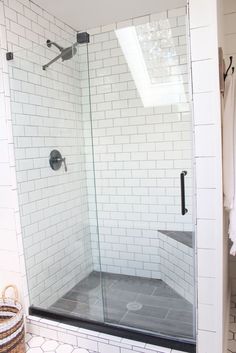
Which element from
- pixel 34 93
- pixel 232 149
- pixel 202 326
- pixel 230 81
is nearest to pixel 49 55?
pixel 34 93

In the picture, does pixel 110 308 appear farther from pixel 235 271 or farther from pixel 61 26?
pixel 61 26

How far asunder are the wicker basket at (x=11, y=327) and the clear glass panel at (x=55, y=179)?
0.19m

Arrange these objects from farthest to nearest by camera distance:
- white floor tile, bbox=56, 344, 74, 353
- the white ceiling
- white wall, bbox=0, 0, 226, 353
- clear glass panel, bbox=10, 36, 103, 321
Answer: the white ceiling, clear glass panel, bbox=10, 36, 103, 321, white floor tile, bbox=56, 344, 74, 353, white wall, bbox=0, 0, 226, 353

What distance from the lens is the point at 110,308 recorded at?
220 cm

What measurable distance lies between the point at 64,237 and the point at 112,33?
6.34 ft

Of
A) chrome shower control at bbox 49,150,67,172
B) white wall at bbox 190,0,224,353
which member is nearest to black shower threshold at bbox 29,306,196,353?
white wall at bbox 190,0,224,353

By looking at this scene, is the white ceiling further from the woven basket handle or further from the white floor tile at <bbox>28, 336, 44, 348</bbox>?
the white floor tile at <bbox>28, 336, 44, 348</bbox>

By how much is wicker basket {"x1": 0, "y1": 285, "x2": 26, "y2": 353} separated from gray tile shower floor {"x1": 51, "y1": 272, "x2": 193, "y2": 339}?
Answer: 32 centimetres

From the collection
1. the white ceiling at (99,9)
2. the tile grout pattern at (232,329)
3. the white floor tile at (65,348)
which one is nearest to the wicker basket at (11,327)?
the white floor tile at (65,348)

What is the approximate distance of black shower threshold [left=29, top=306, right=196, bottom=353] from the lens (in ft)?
5.47

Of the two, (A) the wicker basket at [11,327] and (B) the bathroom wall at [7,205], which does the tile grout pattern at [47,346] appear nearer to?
(A) the wicker basket at [11,327]

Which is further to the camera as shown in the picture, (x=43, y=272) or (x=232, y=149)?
(x=43, y=272)

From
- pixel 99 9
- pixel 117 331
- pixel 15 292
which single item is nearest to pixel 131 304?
pixel 117 331

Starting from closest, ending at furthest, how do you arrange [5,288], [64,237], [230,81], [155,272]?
[230,81]
[5,288]
[64,237]
[155,272]
